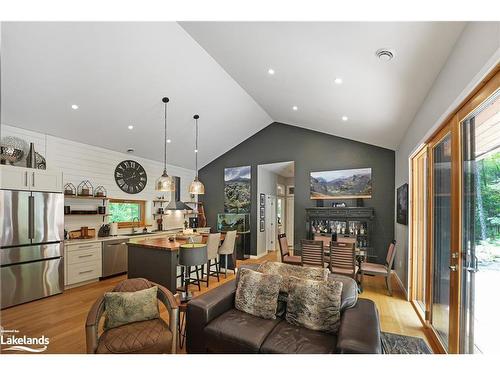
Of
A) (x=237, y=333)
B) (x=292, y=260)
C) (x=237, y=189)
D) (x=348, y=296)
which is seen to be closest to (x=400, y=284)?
(x=292, y=260)

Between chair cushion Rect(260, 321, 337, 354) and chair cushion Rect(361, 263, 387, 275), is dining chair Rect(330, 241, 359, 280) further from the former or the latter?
chair cushion Rect(260, 321, 337, 354)

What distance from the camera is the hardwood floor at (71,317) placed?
104 inches

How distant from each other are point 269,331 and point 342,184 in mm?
4839

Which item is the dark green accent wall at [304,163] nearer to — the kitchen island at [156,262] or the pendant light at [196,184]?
the pendant light at [196,184]

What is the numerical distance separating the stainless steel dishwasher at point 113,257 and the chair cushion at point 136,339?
10.9 ft

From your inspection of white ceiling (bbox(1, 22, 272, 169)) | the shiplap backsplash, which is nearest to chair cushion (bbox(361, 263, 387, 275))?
white ceiling (bbox(1, 22, 272, 169))

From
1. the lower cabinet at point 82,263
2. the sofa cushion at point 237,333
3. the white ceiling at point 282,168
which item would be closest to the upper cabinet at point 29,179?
the lower cabinet at point 82,263

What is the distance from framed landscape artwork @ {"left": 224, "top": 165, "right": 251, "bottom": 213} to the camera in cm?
741

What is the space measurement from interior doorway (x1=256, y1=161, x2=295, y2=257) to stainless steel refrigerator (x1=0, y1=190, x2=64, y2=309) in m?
4.83

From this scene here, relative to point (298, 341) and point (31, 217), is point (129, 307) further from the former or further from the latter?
point (31, 217)

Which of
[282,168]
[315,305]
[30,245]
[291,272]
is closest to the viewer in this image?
[315,305]

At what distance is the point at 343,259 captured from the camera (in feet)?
13.2

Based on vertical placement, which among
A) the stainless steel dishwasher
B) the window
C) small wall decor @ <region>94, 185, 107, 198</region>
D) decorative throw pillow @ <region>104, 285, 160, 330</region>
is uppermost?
small wall decor @ <region>94, 185, 107, 198</region>
